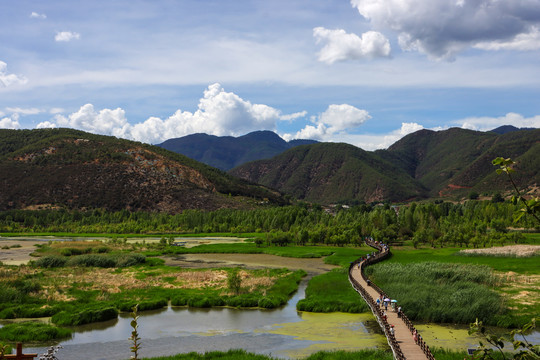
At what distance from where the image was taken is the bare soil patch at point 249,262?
7931 centimetres

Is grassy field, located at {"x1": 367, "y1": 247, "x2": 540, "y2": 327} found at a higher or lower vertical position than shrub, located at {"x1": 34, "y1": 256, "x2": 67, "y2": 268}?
lower

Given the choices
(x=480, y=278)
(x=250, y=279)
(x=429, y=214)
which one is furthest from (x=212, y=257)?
(x=429, y=214)

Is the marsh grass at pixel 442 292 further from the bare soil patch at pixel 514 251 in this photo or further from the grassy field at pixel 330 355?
the bare soil patch at pixel 514 251

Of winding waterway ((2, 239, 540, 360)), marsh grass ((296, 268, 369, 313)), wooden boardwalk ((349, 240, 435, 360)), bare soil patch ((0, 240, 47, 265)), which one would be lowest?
winding waterway ((2, 239, 540, 360))

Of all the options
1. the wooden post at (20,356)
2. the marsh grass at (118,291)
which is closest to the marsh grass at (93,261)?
the marsh grass at (118,291)

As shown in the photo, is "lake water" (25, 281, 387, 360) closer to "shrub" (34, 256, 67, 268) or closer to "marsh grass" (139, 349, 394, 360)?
"marsh grass" (139, 349, 394, 360)

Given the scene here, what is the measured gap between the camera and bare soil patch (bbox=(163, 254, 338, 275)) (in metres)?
79.3

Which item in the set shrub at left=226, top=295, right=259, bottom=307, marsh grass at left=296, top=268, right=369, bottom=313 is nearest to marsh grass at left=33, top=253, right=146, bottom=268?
shrub at left=226, top=295, right=259, bottom=307

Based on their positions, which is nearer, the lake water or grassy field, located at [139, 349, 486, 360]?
grassy field, located at [139, 349, 486, 360]

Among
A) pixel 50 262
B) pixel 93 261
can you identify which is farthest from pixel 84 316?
pixel 93 261

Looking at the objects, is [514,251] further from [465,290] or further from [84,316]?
[84,316]

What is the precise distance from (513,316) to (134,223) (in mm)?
142676

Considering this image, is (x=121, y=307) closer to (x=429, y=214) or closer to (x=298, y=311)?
(x=298, y=311)

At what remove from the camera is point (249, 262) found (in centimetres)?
8556
